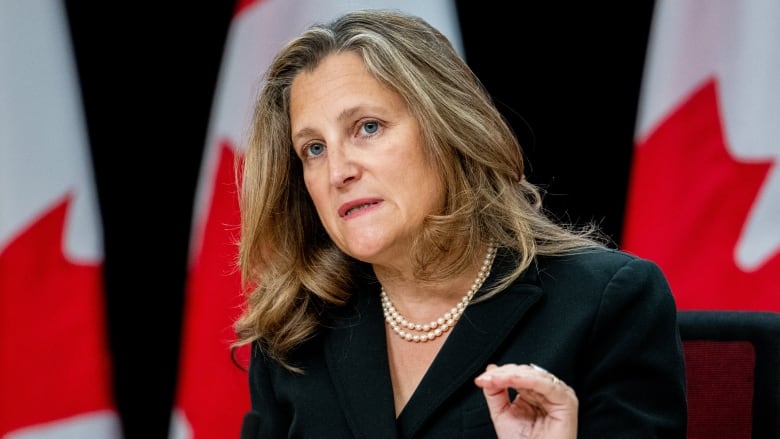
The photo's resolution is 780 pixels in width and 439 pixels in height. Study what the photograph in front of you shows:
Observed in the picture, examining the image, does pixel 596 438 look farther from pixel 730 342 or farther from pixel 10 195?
pixel 10 195

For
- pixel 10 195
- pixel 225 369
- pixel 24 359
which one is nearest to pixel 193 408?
pixel 225 369

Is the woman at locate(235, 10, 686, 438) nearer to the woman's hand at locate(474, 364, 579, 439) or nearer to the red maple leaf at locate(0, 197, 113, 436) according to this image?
the woman's hand at locate(474, 364, 579, 439)

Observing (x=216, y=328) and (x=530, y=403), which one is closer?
(x=530, y=403)

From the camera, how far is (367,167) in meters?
1.56

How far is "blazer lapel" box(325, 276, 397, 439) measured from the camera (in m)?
1.52

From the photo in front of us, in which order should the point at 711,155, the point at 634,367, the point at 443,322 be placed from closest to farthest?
the point at 634,367 < the point at 443,322 < the point at 711,155

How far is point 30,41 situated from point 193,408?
0.96 meters

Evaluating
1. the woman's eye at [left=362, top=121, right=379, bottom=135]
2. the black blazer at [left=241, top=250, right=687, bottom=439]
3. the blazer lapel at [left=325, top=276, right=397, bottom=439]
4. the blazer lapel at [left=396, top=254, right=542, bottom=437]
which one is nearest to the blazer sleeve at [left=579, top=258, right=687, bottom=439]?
the black blazer at [left=241, top=250, right=687, bottom=439]

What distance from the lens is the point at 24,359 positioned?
239 centimetres

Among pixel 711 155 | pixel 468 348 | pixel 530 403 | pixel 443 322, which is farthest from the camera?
pixel 711 155

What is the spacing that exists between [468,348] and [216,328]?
101 centimetres

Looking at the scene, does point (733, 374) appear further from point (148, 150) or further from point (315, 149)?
point (148, 150)

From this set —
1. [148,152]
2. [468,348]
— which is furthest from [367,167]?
[148,152]

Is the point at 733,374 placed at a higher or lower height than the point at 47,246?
higher
